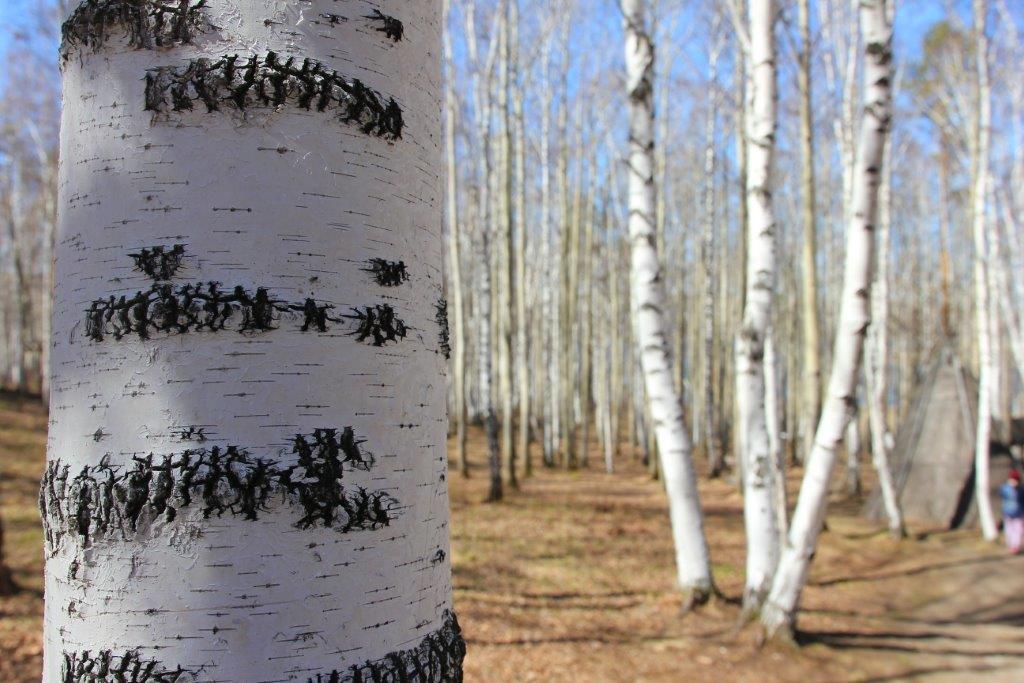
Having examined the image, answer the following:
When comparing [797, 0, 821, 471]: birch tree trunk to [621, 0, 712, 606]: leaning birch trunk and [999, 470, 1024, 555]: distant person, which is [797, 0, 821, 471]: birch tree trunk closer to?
[999, 470, 1024, 555]: distant person

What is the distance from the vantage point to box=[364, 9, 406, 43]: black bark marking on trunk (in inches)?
31.9

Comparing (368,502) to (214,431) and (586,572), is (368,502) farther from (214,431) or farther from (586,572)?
(586,572)

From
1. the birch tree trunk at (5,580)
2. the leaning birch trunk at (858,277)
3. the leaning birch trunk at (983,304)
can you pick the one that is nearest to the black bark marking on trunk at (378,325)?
the leaning birch trunk at (858,277)

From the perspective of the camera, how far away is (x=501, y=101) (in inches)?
472

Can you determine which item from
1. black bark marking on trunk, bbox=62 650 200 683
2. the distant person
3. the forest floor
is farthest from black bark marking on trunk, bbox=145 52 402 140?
the distant person

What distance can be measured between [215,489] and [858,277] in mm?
4966

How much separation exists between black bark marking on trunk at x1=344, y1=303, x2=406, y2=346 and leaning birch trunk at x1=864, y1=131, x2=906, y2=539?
9362 mm

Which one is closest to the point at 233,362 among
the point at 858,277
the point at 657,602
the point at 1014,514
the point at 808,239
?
the point at 858,277

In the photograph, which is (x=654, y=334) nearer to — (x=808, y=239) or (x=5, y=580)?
(x=808, y=239)

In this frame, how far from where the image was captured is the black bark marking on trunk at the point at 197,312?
697mm

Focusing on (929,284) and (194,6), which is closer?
(194,6)

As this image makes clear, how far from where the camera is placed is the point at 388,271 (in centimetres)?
79

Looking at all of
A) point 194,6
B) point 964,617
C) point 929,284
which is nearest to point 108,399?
point 194,6

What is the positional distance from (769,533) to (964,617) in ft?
8.14
